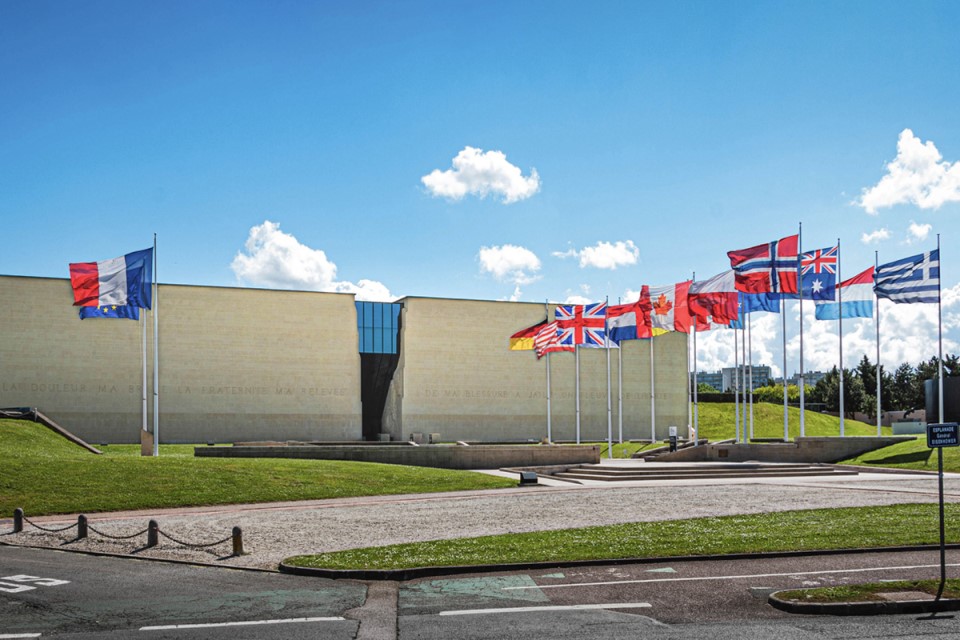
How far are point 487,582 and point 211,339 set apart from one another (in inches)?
1955

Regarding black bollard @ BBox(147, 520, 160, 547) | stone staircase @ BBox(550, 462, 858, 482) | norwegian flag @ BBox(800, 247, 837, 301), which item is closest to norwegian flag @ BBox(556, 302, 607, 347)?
stone staircase @ BBox(550, 462, 858, 482)

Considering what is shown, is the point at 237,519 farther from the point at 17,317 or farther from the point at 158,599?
the point at 17,317

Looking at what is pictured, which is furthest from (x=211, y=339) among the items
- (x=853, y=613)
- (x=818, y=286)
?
(x=853, y=613)

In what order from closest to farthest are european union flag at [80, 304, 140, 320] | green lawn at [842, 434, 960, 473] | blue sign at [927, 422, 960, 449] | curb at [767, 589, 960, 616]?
1. curb at [767, 589, 960, 616]
2. blue sign at [927, 422, 960, 449]
3. european union flag at [80, 304, 140, 320]
4. green lawn at [842, 434, 960, 473]

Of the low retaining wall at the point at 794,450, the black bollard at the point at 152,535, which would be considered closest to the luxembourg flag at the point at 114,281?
the black bollard at the point at 152,535

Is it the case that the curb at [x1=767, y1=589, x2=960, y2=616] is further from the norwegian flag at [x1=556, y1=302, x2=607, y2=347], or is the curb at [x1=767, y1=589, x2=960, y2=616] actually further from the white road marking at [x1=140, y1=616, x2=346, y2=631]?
the norwegian flag at [x1=556, y1=302, x2=607, y2=347]

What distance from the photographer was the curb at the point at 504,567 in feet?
47.8

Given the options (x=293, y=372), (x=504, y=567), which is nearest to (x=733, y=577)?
(x=504, y=567)

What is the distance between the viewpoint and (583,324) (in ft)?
160

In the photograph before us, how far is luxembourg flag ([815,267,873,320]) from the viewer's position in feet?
150

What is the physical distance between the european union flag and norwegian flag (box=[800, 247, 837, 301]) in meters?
32.6

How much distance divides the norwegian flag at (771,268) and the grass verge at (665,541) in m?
23.8

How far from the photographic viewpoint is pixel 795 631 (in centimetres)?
1061

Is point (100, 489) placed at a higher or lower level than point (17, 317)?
lower
